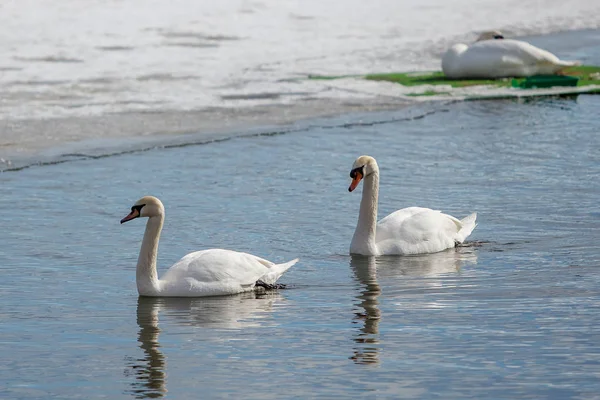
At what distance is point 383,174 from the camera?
1388 centimetres

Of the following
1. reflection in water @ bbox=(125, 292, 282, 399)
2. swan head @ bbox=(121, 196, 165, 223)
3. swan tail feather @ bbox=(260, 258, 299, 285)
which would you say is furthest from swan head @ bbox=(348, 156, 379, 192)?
swan head @ bbox=(121, 196, 165, 223)

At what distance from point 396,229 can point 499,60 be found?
11477 millimetres

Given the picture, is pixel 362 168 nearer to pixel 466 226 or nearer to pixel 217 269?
pixel 466 226

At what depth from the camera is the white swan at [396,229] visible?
34.6 ft

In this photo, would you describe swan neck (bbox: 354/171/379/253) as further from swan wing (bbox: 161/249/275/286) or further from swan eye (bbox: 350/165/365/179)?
swan wing (bbox: 161/249/275/286)

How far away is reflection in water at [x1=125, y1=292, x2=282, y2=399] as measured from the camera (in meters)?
7.15

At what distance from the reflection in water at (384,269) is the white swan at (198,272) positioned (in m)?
0.70

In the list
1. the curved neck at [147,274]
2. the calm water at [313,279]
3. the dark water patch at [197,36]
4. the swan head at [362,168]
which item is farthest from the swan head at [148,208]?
the dark water patch at [197,36]

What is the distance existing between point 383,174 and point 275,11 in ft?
51.6

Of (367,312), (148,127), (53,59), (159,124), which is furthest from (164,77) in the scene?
(367,312)

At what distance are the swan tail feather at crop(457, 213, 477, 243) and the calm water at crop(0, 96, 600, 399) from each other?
0.38 feet

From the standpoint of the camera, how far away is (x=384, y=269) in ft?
33.1

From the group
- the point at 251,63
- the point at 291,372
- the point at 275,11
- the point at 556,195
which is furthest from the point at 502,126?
the point at 275,11

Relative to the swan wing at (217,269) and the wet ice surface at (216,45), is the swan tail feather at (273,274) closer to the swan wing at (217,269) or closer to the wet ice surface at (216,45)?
the swan wing at (217,269)
